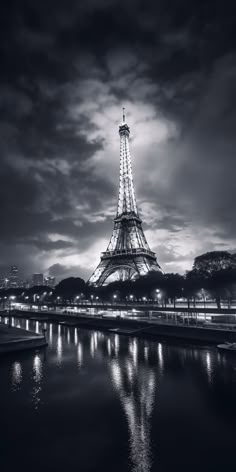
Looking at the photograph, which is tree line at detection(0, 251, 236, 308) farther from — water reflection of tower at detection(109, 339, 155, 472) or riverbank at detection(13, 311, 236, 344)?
water reflection of tower at detection(109, 339, 155, 472)

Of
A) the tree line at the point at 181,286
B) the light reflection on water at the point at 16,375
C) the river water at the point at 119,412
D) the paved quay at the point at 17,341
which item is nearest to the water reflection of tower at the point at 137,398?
the river water at the point at 119,412

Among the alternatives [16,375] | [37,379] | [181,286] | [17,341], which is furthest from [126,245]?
[37,379]

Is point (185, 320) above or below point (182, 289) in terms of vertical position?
below

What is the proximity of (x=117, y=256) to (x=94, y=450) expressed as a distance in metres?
104

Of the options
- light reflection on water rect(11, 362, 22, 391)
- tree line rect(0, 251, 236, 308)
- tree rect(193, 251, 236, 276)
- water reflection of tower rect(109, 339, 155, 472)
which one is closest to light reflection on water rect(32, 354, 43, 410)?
light reflection on water rect(11, 362, 22, 391)

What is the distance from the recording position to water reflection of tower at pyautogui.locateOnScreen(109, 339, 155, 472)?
17609 mm

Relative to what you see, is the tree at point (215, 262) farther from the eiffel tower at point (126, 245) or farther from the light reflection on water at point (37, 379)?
the light reflection on water at point (37, 379)

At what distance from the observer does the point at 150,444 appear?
61.0ft

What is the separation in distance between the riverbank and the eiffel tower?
122 ft

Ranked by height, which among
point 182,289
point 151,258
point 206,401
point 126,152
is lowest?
point 206,401

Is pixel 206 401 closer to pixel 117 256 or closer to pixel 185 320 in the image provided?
pixel 185 320

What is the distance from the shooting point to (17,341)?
1839 inches

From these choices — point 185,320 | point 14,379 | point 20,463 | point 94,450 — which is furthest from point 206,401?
point 185,320

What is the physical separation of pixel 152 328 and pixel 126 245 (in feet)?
229
